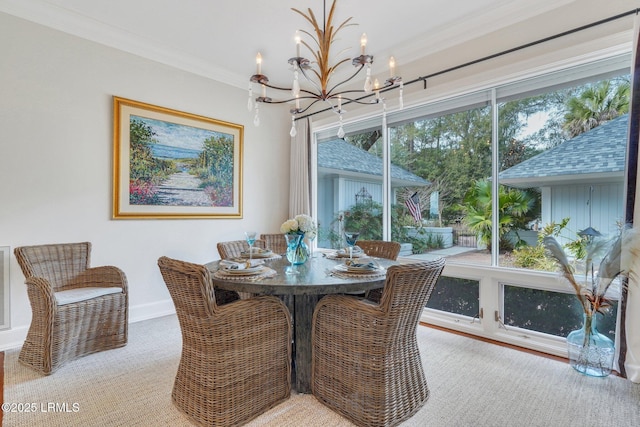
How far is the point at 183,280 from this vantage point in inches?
63.6

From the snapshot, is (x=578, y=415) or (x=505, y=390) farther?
(x=505, y=390)

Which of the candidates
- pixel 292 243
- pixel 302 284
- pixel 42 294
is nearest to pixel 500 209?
pixel 292 243

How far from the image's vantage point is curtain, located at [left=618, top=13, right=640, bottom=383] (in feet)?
6.98

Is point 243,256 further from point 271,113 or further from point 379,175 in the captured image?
point 271,113

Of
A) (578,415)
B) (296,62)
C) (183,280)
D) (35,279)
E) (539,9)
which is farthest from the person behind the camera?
(539,9)

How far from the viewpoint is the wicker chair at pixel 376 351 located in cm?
162

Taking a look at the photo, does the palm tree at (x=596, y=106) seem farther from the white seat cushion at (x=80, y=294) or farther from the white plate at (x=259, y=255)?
the white seat cushion at (x=80, y=294)

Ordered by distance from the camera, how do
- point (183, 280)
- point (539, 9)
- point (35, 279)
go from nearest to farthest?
point (183, 280), point (35, 279), point (539, 9)

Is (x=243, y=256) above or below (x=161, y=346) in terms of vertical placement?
above

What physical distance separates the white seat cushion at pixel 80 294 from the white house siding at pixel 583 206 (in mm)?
3640

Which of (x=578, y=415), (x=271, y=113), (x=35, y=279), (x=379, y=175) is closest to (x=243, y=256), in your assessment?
(x=35, y=279)

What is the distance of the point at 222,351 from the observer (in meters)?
1.67

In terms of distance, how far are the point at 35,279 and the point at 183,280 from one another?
1.48 m

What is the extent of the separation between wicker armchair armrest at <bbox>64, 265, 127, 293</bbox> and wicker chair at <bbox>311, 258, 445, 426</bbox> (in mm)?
1833
